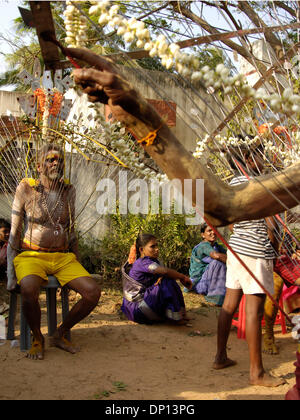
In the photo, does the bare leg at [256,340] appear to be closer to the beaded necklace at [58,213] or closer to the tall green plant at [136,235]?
the beaded necklace at [58,213]

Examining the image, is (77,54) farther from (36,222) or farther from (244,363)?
(244,363)

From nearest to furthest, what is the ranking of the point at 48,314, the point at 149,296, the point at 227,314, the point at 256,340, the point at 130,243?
the point at 256,340
the point at 227,314
the point at 48,314
the point at 149,296
the point at 130,243

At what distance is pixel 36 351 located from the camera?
11.7 ft

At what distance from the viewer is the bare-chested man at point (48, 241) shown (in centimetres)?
373

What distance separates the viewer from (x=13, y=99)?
13.0 meters

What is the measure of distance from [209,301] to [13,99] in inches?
392

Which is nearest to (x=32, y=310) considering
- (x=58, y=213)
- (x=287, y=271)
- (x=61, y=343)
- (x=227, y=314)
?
(x=61, y=343)

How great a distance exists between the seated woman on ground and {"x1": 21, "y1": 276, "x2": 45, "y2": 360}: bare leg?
2625mm

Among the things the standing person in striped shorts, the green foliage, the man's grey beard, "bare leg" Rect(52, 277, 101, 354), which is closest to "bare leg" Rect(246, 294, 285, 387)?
the standing person in striped shorts

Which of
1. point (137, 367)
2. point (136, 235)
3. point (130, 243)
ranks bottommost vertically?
point (137, 367)

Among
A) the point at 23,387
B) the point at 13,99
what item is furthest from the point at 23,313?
the point at 13,99

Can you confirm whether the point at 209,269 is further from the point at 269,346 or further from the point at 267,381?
the point at 267,381

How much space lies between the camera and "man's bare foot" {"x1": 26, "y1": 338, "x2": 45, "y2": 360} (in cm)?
354

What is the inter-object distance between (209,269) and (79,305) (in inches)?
93.5
